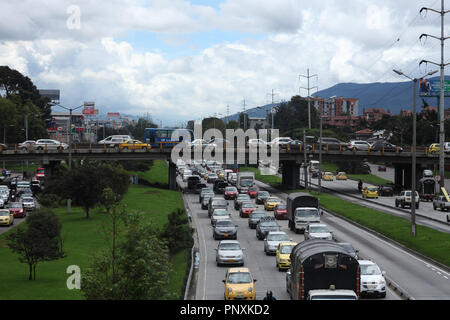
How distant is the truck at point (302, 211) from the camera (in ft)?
154

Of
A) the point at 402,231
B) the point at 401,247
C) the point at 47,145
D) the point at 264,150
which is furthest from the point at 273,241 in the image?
the point at 47,145

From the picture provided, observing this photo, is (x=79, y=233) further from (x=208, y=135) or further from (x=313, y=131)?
(x=208, y=135)

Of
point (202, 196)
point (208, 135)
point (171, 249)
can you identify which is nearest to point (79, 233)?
point (171, 249)

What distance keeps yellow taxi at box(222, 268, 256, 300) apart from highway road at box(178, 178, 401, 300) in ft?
2.80

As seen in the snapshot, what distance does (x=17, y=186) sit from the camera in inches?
3300

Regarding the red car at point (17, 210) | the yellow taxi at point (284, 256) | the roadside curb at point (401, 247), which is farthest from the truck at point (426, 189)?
the yellow taxi at point (284, 256)

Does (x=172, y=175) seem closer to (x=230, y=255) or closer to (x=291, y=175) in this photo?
(x=291, y=175)

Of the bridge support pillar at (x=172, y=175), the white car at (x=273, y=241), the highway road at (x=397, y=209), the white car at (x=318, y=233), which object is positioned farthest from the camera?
the bridge support pillar at (x=172, y=175)

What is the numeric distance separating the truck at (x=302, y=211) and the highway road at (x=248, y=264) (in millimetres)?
818

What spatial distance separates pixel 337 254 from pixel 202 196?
159 ft

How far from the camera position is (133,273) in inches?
727

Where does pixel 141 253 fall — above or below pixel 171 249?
above

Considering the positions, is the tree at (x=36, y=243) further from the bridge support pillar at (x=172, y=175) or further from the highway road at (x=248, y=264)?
the bridge support pillar at (x=172, y=175)

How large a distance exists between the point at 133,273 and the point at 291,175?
73582 millimetres
